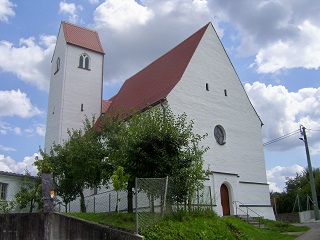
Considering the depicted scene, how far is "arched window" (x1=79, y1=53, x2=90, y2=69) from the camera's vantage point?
108ft

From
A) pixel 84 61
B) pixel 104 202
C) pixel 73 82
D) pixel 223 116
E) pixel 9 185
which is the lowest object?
pixel 104 202

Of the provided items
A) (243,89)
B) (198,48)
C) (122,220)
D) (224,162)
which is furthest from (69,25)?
(122,220)

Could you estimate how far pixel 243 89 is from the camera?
86.7 feet

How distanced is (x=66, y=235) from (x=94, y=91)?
21.9 metres

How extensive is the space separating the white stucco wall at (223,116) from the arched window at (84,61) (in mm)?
12610

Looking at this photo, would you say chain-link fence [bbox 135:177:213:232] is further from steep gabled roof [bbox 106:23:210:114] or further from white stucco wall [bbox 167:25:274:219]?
steep gabled roof [bbox 106:23:210:114]

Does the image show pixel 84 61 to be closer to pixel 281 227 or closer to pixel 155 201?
pixel 281 227

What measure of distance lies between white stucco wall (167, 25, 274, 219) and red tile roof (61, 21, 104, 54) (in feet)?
42.8

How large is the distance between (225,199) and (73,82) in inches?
662

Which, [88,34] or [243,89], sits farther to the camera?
[88,34]

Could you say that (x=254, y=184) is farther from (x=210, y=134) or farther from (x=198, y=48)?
(x=198, y=48)

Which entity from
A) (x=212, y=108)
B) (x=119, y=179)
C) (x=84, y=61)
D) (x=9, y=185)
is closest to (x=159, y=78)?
(x=212, y=108)

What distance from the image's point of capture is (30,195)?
21.9m

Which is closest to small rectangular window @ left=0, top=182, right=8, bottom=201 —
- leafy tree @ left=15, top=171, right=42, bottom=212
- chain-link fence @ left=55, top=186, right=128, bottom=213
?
leafy tree @ left=15, top=171, right=42, bottom=212
